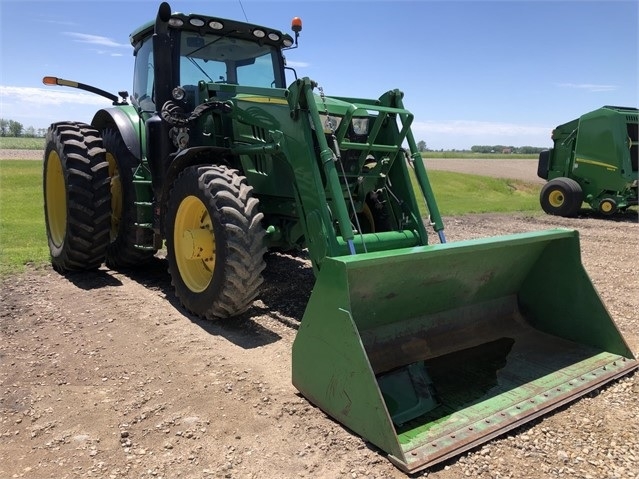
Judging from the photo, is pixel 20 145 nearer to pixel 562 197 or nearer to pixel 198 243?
pixel 562 197

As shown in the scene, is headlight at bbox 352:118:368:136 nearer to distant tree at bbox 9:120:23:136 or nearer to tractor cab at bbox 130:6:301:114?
tractor cab at bbox 130:6:301:114

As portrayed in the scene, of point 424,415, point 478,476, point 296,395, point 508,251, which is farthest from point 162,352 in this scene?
point 508,251

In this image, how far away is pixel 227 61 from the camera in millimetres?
5707

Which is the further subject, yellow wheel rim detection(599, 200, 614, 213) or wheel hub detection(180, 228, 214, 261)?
yellow wheel rim detection(599, 200, 614, 213)

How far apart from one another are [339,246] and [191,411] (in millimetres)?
1607

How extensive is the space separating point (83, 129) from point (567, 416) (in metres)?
5.67

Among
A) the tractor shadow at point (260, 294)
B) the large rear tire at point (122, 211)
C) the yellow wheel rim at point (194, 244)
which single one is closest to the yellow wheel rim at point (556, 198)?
the tractor shadow at point (260, 294)

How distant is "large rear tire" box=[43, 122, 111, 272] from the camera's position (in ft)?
18.6

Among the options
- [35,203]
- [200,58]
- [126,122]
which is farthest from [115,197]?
[35,203]

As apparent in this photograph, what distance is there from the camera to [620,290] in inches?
242

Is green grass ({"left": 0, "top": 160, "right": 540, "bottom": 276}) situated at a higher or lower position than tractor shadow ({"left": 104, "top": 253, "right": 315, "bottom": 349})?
higher

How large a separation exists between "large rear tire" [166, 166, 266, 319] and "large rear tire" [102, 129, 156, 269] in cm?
102

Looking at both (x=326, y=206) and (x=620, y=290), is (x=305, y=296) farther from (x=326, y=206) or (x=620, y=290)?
(x=620, y=290)

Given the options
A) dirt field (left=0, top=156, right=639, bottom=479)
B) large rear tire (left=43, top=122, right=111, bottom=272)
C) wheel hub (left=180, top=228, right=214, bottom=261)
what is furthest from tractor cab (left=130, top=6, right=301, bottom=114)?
dirt field (left=0, top=156, right=639, bottom=479)
